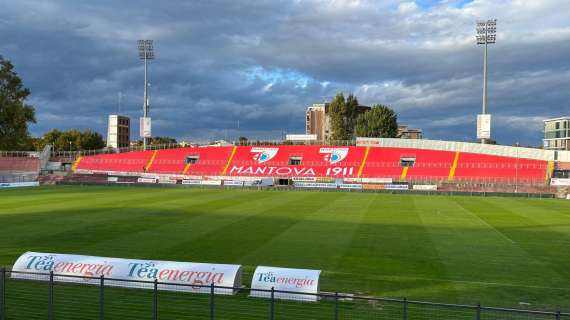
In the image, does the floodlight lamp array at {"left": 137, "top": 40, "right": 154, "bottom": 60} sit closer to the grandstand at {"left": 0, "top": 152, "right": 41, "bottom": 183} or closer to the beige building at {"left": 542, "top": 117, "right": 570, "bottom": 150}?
the grandstand at {"left": 0, "top": 152, "right": 41, "bottom": 183}

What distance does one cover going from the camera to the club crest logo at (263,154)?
9369 cm

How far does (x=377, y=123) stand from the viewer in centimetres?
11912

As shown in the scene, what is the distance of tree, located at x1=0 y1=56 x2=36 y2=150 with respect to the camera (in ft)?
230

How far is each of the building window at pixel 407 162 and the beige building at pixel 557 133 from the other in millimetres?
67421

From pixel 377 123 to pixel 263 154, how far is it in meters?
36.4

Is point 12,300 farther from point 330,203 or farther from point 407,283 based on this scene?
point 330,203

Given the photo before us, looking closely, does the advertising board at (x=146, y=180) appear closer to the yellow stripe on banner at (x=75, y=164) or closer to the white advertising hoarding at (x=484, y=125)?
the yellow stripe on banner at (x=75, y=164)

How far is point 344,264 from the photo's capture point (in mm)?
20406

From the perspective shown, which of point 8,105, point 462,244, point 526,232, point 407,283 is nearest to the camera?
point 407,283

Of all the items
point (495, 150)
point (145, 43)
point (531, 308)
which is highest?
point (145, 43)

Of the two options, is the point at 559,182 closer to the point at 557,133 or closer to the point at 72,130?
A: the point at 557,133

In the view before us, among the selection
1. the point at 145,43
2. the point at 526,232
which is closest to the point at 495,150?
the point at 526,232

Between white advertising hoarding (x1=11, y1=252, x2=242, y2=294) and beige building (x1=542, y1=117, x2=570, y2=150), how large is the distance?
140m

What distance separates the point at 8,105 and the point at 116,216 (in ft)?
153
